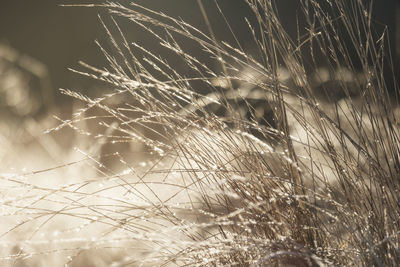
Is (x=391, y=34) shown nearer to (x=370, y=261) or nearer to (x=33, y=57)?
(x=33, y=57)

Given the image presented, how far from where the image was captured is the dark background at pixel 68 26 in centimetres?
436

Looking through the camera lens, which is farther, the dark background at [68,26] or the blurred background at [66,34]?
the dark background at [68,26]

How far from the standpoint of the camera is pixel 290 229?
0.95 meters

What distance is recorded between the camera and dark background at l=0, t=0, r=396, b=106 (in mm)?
4355

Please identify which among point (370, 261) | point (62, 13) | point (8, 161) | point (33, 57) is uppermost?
point (62, 13)

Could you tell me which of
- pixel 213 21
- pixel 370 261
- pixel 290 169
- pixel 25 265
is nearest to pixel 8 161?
pixel 25 265

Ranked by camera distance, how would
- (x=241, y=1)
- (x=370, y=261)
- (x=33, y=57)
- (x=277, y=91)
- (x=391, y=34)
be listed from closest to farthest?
(x=370, y=261) → (x=277, y=91) → (x=391, y=34) → (x=241, y=1) → (x=33, y=57)

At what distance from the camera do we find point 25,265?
191cm

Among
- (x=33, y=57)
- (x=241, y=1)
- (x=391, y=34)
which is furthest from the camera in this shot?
(x=33, y=57)

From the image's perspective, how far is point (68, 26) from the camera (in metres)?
4.93

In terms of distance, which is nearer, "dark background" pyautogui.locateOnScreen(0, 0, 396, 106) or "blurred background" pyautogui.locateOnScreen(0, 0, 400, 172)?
"blurred background" pyautogui.locateOnScreen(0, 0, 400, 172)

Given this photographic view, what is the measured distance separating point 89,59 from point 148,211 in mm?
3803

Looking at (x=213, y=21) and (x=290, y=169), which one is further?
(x=213, y=21)

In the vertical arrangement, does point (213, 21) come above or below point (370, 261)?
above
